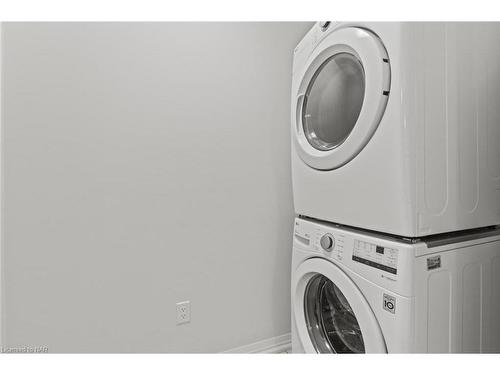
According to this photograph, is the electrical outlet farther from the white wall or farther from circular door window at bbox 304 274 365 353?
circular door window at bbox 304 274 365 353

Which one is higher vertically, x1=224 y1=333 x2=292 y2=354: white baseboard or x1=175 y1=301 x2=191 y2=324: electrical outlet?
x1=175 y1=301 x2=191 y2=324: electrical outlet

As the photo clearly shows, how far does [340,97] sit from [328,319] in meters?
0.91

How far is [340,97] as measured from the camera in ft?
3.56

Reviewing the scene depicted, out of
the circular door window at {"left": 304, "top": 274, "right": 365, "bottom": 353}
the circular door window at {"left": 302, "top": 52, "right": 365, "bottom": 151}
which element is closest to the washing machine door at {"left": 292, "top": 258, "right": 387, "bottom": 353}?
the circular door window at {"left": 304, "top": 274, "right": 365, "bottom": 353}

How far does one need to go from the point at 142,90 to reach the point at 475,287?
147 centimetres

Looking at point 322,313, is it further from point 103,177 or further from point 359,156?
point 103,177

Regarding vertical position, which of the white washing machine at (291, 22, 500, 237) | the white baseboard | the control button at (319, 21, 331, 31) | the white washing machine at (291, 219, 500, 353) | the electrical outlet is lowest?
the white baseboard

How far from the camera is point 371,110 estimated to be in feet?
2.94

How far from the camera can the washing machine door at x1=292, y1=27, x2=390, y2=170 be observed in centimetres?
89

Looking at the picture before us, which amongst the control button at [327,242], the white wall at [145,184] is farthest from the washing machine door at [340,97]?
the white wall at [145,184]

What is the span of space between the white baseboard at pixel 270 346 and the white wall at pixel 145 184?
3 cm

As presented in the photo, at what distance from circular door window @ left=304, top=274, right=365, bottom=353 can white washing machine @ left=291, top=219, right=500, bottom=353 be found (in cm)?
3

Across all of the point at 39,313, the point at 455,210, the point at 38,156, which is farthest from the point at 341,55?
the point at 39,313

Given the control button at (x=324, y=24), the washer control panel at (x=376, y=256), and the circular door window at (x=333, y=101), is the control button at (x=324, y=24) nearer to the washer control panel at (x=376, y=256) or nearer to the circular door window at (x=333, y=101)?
the circular door window at (x=333, y=101)
